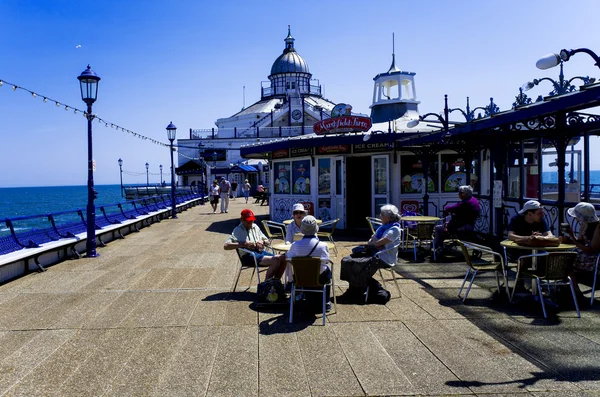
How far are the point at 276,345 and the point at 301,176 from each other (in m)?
11.3

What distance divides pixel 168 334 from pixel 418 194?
10.4 meters

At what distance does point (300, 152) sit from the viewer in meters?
16.2

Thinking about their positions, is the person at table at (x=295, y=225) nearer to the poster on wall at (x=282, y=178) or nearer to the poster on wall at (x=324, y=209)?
the poster on wall at (x=324, y=209)

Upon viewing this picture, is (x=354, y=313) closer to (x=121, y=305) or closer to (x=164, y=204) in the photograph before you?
(x=121, y=305)

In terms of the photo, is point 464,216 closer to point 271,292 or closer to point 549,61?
point 549,61

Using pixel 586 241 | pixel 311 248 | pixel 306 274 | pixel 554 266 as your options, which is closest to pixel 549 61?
pixel 586 241

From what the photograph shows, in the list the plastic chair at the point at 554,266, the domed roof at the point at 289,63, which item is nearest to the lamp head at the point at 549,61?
the plastic chair at the point at 554,266

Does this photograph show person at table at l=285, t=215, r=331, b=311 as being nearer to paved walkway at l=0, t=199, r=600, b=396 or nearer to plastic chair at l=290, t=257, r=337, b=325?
plastic chair at l=290, t=257, r=337, b=325

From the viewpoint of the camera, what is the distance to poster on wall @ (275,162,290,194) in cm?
1678

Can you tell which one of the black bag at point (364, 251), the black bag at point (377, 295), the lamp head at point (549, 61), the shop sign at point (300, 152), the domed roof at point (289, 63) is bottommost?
the black bag at point (377, 295)

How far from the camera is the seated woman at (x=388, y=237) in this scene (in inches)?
262

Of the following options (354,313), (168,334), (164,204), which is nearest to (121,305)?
(168,334)

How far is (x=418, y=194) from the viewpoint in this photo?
14.5 meters

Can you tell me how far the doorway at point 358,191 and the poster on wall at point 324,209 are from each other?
760 millimetres
